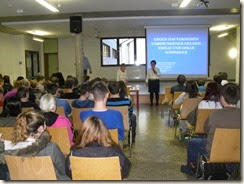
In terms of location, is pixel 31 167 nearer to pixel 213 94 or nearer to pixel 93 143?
pixel 93 143

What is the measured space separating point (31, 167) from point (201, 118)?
7.94ft

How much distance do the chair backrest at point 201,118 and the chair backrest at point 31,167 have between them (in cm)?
230

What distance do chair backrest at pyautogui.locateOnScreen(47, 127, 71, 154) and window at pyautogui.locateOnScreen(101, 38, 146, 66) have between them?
1242 centimetres

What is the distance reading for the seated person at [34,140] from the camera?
2232 millimetres

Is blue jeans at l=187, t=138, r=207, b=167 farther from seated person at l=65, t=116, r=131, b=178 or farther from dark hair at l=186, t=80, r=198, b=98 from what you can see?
dark hair at l=186, t=80, r=198, b=98

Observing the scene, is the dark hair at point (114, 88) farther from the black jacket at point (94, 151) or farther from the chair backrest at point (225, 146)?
the black jacket at point (94, 151)

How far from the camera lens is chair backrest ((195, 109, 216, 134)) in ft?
12.5

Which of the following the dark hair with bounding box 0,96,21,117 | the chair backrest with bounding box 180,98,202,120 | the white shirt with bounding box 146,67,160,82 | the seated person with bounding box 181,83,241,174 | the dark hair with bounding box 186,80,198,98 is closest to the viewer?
the seated person with bounding box 181,83,241,174

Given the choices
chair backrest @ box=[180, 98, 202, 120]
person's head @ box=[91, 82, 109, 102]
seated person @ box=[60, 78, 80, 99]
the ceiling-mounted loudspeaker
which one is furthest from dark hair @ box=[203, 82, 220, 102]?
the ceiling-mounted loudspeaker

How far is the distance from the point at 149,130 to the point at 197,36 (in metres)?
6.02

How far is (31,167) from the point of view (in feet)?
6.76

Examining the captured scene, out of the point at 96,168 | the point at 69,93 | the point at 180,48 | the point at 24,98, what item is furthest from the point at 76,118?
the point at 180,48

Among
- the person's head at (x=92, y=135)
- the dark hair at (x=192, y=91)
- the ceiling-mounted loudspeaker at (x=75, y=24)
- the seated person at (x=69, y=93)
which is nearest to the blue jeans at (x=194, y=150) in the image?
the person's head at (x=92, y=135)

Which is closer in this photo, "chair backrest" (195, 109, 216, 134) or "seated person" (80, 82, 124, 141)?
"seated person" (80, 82, 124, 141)
